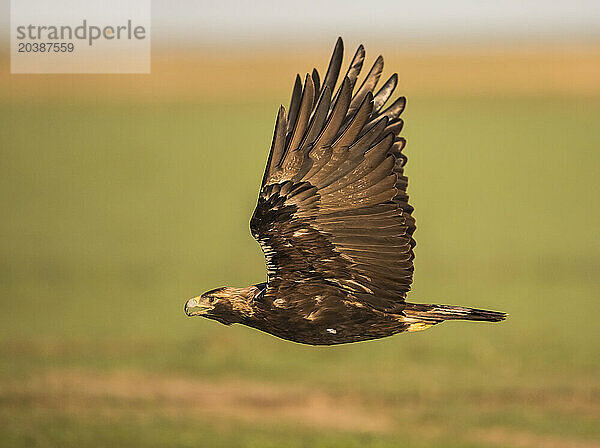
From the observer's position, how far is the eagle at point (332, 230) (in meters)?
4.10

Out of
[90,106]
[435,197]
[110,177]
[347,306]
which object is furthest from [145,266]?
[347,306]

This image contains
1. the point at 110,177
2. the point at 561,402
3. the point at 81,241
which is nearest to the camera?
the point at 561,402

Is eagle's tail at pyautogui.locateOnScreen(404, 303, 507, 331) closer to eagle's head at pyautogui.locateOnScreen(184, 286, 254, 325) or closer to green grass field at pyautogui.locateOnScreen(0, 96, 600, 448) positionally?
eagle's head at pyautogui.locateOnScreen(184, 286, 254, 325)

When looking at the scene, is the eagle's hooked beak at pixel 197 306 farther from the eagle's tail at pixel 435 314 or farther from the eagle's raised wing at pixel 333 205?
the eagle's tail at pixel 435 314

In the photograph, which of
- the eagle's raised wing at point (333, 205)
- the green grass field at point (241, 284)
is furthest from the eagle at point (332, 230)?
the green grass field at point (241, 284)

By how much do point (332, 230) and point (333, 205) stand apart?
101mm

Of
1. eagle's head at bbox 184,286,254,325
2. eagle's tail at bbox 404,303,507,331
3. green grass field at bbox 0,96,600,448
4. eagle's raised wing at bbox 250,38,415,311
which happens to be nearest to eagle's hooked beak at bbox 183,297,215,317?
eagle's head at bbox 184,286,254,325

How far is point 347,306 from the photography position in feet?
14.2

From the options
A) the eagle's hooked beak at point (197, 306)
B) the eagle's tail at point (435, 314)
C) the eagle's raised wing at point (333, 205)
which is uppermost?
the eagle's raised wing at point (333, 205)

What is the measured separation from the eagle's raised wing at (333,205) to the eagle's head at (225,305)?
0.37 feet

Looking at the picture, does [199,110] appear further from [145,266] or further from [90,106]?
[145,266]

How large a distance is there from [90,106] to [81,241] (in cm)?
606

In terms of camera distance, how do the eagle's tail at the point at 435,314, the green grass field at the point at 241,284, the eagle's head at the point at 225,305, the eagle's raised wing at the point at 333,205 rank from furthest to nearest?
the green grass field at the point at 241,284 < the eagle's head at the point at 225,305 < the eagle's tail at the point at 435,314 < the eagle's raised wing at the point at 333,205

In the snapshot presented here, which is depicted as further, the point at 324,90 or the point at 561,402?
the point at 561,402
